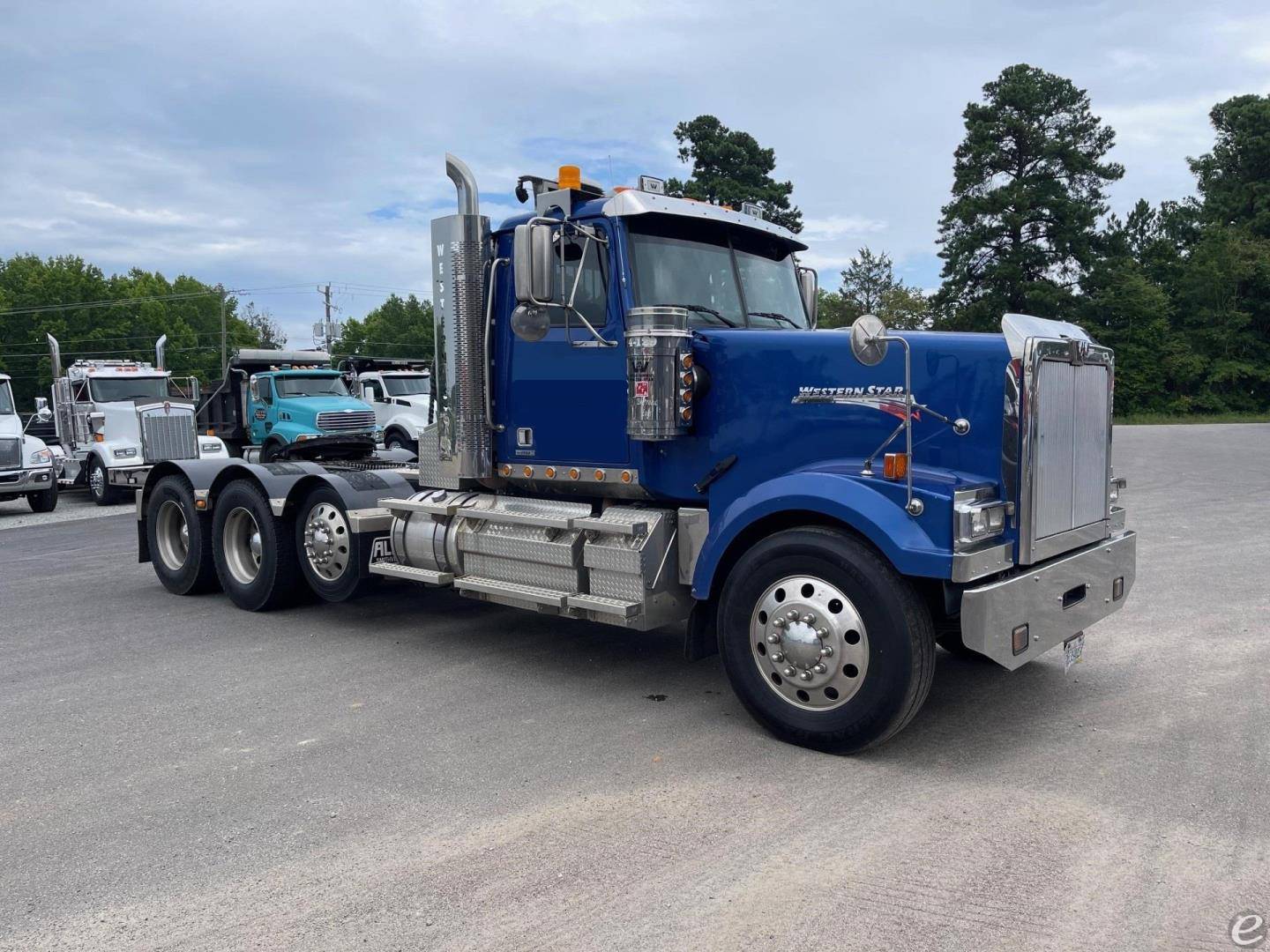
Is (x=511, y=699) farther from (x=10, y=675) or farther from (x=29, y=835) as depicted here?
(x=10, y=675)

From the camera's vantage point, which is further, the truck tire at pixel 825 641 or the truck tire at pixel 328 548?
the truck tire at pixel 328 548

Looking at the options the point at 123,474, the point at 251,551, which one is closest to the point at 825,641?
the point at 251,551

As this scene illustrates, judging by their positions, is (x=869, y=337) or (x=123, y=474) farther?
(x=123, y=474)

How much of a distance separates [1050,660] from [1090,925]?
334 centimetres

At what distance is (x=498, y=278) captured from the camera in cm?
631

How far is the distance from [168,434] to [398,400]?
518cm

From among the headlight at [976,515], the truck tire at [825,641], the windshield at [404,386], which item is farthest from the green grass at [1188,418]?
the truck tire at [825,641]

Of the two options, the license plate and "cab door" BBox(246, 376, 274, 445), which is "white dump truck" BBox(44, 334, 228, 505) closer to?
"cab door" BBox(246, 376, 274, 445)

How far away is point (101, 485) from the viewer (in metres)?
18.3

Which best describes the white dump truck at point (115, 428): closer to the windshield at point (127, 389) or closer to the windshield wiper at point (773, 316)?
the windshield at point (127, 389)

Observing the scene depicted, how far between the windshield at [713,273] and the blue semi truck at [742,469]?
1 cm

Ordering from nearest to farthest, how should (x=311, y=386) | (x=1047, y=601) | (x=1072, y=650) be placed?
(x=1047, y=601) < (x=1072, y=650) < (x=311, y=386)

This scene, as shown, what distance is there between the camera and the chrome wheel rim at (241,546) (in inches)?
324

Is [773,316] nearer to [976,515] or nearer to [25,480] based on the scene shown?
[976,515]
